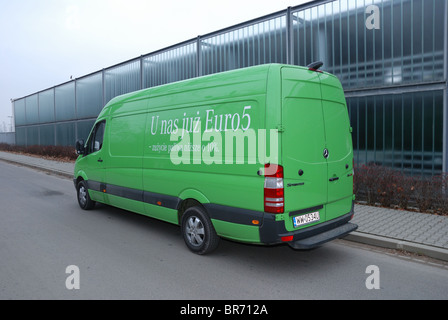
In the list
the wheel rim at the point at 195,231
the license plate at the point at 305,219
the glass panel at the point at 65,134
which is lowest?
the wheel rim at the point at 195,231

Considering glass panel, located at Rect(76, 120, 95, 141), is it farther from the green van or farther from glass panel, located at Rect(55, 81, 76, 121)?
the green van

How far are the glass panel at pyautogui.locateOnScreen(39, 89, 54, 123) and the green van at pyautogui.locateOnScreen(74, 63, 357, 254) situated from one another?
25701 mm

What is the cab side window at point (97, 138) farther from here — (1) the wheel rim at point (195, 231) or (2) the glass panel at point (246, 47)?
(2) the glass panel at point (246, 47)

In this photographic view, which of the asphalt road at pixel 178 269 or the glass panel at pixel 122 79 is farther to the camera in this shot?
the glass panel at pixel 122 79

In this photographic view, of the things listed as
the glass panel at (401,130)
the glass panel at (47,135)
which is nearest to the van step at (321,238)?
the glass panel at (401,130)

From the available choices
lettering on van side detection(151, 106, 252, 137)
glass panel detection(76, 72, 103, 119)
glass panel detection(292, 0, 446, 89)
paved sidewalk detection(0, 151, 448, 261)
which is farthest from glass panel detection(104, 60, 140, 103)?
paved sidewalk detection(0, 151, 448, 261)

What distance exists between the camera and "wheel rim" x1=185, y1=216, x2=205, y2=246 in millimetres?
4812

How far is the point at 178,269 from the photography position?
169 inches

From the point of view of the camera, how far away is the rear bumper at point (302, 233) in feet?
13.0

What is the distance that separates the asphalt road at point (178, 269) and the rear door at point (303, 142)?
0.83 m

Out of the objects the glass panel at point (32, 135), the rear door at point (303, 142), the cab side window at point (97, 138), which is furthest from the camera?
the glass panel at point (32, 135)
